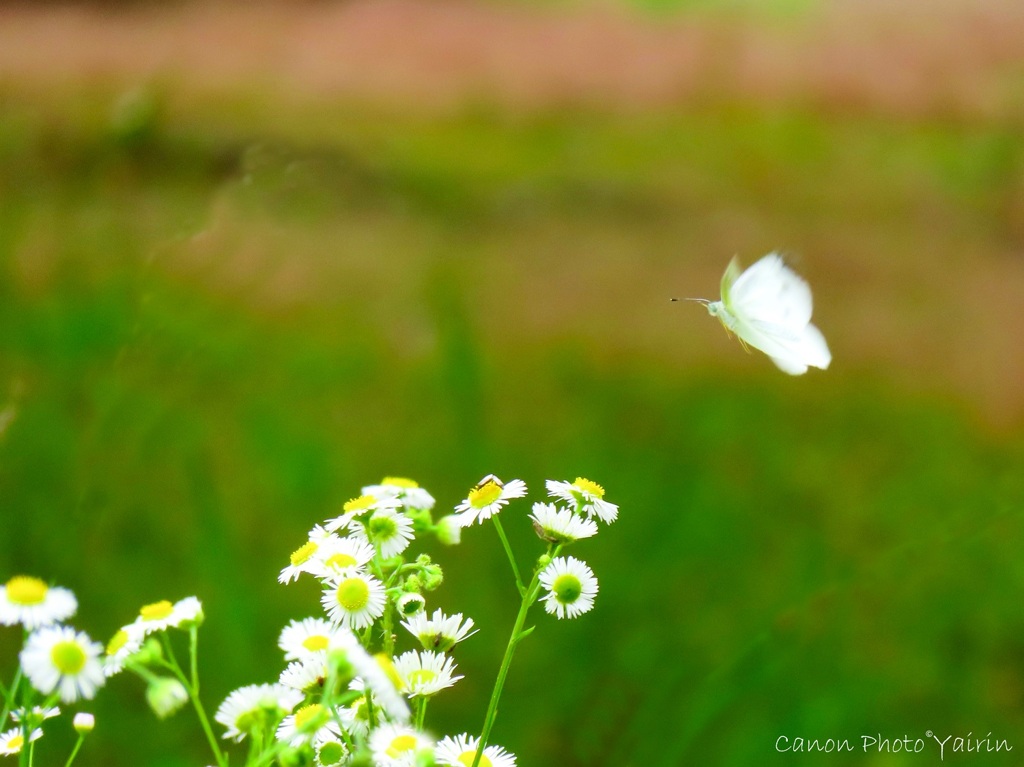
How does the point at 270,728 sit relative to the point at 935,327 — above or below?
below

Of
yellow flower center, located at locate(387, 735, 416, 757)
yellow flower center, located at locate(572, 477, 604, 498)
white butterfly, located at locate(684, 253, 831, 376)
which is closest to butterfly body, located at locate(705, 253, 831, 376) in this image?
white butterfly, located at locate(684, 253, 831, 376)

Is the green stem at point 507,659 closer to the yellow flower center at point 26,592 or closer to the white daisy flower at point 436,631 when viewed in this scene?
the white daisy flower at point 436,631

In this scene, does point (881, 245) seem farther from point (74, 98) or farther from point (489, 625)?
point (74, 98)

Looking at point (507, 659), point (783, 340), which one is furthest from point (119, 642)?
point (783, 340)

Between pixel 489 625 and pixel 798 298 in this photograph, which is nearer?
pixel 798 298

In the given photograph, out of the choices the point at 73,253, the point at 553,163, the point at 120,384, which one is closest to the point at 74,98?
the point at 73,253

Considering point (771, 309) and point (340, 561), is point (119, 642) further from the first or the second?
point (771, 309)

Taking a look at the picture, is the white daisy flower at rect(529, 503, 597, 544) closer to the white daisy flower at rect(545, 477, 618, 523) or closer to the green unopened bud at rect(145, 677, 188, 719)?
the white daisy flower at rect(545, 477, 618, 523)

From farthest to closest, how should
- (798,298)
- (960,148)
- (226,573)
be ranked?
(960,148)
(226,573)
(798,298)
